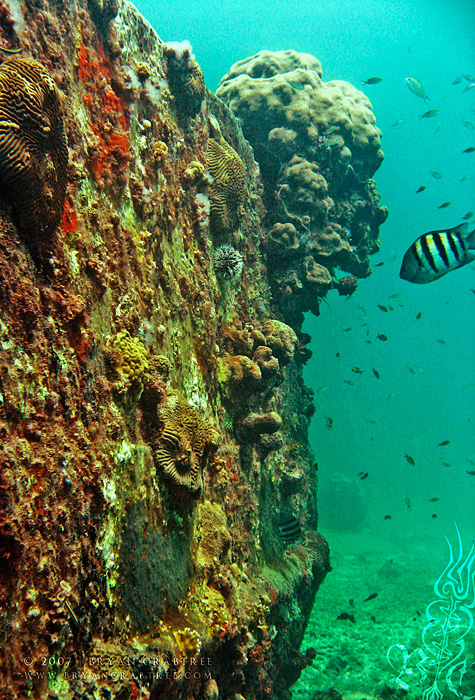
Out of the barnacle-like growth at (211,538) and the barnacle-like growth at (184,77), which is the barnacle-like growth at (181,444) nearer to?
the barnacle-like growth at (211,538)

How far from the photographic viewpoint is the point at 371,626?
10.7 metres

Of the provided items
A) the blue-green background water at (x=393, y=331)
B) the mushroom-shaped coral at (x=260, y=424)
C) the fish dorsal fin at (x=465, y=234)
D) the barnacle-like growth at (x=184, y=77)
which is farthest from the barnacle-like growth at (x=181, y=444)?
the blue-green background water at (x=393, y=331)

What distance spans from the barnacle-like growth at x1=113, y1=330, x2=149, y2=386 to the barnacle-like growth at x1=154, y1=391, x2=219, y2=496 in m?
0.55

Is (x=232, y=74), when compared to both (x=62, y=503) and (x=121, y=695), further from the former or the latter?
(x=121, y=695)

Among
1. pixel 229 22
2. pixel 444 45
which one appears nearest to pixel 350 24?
pixel 444 45

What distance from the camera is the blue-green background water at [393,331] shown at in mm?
19797

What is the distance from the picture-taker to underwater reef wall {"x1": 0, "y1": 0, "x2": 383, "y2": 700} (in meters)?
2.11

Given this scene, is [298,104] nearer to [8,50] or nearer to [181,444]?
[8,50]

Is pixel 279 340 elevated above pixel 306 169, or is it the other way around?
pixel 306 169

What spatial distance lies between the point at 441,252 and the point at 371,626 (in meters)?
11.5

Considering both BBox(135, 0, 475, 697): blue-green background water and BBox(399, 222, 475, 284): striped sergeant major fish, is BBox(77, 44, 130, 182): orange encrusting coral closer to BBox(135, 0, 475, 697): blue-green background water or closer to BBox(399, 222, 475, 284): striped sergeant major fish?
BBox(399, 222, 475, 284): striped sergeant major fish

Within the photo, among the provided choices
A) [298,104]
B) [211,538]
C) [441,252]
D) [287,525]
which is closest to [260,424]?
[287,525]

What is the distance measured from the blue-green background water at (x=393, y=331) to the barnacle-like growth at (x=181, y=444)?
7391 millimetres

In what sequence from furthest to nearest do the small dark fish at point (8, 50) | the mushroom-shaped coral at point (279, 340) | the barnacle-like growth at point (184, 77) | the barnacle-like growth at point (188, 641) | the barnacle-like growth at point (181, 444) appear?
the mushroom-shaped coral at point (279, 340) < the barnacle-like growth at point (184, 77) < the barnacle-like growth at point (181, 444) < the barnacle-like growth at point (188, 641) < the small dark fish at point (8, 50)
